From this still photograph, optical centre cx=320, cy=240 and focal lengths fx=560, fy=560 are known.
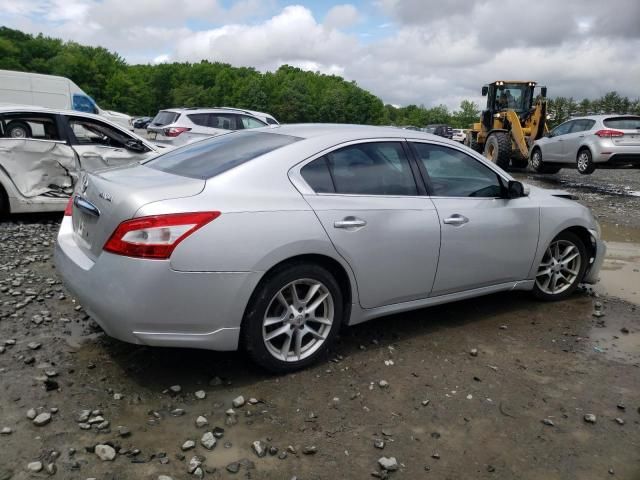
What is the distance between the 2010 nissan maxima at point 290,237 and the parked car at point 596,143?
10.0 metres

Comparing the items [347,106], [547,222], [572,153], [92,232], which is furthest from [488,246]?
[347,106]

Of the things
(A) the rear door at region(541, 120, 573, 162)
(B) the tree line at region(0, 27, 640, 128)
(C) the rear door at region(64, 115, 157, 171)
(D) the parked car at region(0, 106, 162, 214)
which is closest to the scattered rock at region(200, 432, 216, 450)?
(D) the parked car at region(0, 106, 162, 214)

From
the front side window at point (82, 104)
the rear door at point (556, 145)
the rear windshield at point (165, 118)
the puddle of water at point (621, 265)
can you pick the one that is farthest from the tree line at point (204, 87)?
the puddle of water at point (621, 265)

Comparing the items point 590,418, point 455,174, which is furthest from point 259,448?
point 455,174

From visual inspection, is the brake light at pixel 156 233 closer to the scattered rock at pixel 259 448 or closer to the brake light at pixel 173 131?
the scattered rock at pixel 259 448

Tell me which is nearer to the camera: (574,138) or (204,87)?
(574,138)

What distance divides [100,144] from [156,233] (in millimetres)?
5310

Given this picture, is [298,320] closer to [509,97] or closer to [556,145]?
[556,145]

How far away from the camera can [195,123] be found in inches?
528

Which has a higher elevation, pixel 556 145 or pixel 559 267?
pixel 556 145

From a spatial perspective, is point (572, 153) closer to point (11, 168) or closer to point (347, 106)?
point (11, 168)

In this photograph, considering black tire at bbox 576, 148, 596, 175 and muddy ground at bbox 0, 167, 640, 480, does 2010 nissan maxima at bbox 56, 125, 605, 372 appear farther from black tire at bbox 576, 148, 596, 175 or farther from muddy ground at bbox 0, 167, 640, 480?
black tire at bbox 576, 148, 596, 175

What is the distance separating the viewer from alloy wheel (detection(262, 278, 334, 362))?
3.47m

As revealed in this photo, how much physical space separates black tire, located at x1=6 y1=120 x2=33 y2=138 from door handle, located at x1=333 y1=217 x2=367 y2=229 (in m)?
5.45
